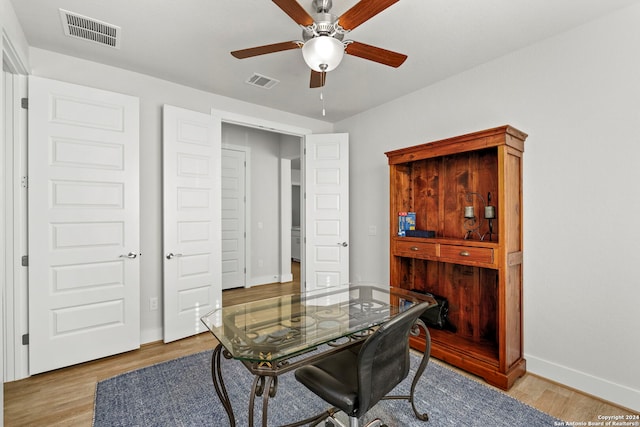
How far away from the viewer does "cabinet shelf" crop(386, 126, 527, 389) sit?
2.36m

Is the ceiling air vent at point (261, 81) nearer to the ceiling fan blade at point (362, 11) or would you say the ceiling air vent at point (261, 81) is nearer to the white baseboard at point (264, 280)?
the ceiling fan blade at point (362, 11)

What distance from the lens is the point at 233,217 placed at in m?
5.27

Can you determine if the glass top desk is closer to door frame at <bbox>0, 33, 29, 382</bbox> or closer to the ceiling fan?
the ceiling fan

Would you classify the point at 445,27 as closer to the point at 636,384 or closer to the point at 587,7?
the point at 587,7

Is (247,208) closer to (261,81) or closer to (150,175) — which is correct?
(150,175)

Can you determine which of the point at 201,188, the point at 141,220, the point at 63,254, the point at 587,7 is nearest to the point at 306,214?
the point at 201,188

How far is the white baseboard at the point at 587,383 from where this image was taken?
6.68ft

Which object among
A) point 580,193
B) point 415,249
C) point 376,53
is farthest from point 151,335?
point 580,193

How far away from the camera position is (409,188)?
3445 millimetres

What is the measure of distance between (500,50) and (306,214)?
8.73ft

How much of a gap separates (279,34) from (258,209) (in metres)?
3.53

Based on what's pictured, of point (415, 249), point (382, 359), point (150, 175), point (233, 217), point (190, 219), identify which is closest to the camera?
point (382, 359)

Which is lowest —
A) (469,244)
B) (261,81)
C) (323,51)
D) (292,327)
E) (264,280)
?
(264,280)

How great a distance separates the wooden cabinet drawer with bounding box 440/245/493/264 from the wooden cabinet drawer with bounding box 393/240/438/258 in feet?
Answer: 0.31
